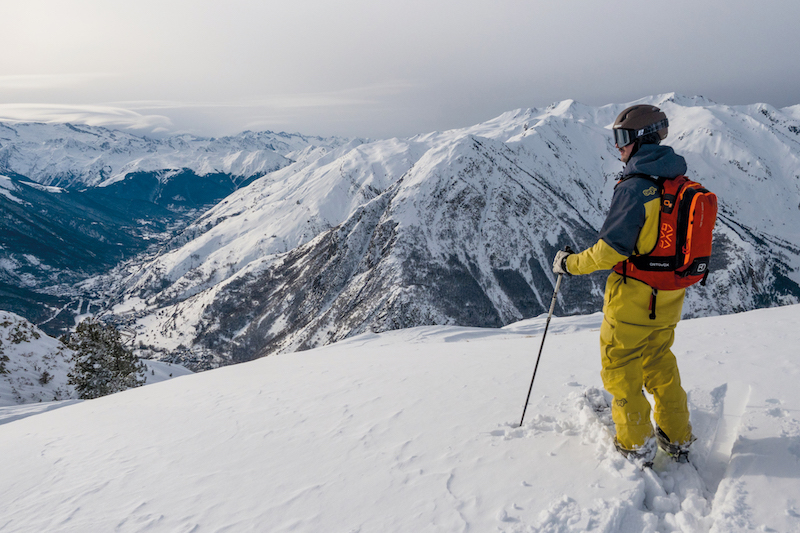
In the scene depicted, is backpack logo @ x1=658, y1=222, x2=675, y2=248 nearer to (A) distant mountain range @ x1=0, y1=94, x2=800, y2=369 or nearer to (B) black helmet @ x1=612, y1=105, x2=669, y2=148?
(B) black helmet @ x1=612, y1=105, x2=669, y2=148

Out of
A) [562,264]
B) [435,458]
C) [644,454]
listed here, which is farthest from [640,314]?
[435,458]

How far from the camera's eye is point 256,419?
633cm

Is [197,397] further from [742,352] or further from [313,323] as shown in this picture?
[313,323]

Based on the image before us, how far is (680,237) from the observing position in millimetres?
3590

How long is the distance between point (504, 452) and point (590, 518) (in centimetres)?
118

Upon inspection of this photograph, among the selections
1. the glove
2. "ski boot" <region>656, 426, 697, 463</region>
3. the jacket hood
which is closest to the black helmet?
Answer: the jacket hood

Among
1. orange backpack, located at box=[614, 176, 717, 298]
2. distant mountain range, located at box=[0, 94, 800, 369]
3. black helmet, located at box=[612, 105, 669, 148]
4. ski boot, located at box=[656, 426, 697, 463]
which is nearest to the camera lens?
orange backpack, located at box=[614, 176, 717, 298]

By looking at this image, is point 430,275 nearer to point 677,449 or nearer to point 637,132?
point 637,132

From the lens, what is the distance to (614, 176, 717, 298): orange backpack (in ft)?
11.6

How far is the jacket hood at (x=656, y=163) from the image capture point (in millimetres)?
3631

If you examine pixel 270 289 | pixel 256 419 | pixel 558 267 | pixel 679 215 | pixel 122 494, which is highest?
pixel 679 215

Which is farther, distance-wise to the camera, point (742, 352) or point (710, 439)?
point (742, 352)

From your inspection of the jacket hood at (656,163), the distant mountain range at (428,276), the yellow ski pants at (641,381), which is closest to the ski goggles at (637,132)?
the jacket hood at (656,163)

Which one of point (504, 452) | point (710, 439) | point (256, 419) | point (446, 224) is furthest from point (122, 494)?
point (446, 224)
